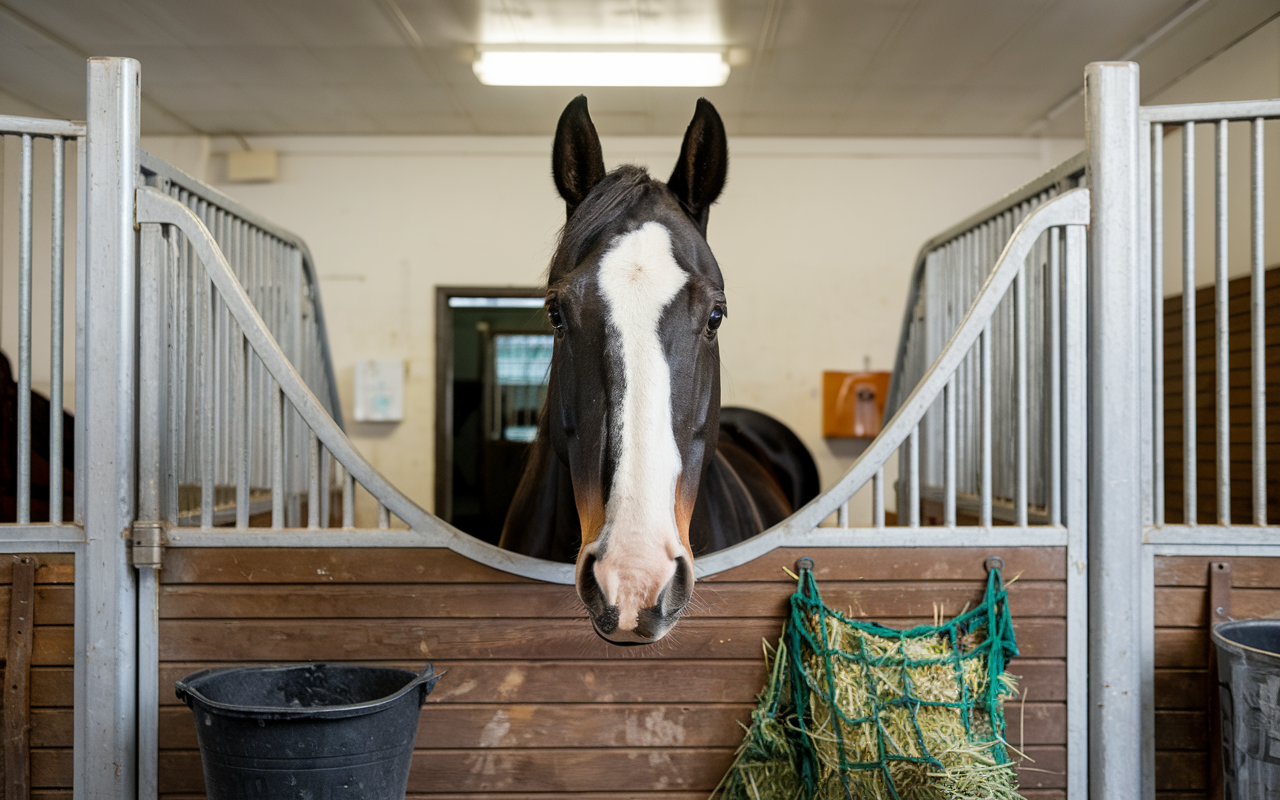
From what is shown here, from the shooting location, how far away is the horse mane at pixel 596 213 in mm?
1353

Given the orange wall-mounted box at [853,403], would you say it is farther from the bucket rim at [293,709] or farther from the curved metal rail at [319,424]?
the bucket rim at [293,709]

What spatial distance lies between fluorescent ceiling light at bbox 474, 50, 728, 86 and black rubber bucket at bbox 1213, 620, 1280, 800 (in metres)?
3.42

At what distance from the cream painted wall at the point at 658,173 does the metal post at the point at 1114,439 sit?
11.2ft

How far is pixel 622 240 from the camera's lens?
51.3 inches

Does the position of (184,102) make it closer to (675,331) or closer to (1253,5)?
(675,331)

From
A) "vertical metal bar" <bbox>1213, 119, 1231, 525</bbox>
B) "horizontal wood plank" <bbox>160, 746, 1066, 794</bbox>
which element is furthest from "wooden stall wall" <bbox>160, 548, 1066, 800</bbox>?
"vertical metal bar" <bbox>1213, 119, 1231, 525</bbox>

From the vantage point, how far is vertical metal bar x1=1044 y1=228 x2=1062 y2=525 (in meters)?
1.53

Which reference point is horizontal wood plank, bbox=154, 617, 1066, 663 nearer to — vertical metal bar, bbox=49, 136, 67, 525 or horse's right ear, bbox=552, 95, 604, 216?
vertical metal bar, bbox=49, 136, 67, 525

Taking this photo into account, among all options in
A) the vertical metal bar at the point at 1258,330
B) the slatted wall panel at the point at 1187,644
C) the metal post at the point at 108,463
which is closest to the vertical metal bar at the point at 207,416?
the metal post at the point at 108,463

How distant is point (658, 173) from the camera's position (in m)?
4.99

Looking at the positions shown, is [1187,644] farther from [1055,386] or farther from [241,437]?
[241,437]

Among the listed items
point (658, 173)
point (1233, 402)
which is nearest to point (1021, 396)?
point (1233, 402)

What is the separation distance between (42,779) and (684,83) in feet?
12.5

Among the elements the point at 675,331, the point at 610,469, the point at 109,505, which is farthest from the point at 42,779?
the point at 675,331
